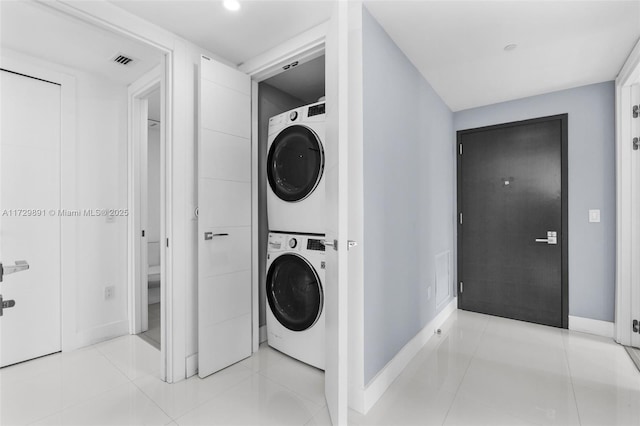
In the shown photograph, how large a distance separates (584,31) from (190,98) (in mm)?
2650

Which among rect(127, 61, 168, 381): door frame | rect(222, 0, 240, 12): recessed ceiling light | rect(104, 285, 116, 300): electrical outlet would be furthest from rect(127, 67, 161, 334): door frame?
rect(222, 0, 240, 12): recessed ceiling light

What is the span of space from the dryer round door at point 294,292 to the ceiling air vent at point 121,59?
1957 millimetres

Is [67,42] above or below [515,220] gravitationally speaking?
above

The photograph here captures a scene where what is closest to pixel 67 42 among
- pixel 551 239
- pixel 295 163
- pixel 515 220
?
pixel 295 163

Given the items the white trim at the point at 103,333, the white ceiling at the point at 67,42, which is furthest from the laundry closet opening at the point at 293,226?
the white trim at the point at 103,333

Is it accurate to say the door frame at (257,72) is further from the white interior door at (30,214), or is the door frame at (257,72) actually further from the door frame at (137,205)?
the white interior door at (30,214)

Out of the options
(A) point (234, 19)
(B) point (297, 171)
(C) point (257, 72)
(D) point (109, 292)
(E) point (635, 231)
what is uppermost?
(A) point (234, 19)

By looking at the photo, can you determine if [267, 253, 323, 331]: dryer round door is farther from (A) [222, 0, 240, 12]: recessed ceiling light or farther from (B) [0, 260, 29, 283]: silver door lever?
(A) [222, 0, 240, 12]: recessed ceiling light

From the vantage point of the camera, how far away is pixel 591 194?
8.96 ft

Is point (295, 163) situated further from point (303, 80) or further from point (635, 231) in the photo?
point (635, 231)

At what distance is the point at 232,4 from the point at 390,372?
2.41m

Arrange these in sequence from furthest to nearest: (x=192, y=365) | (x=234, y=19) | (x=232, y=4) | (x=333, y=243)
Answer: (x=192, y=365) < (x=234, y=19) < (x=232, y=4) < (x=333, y=243)

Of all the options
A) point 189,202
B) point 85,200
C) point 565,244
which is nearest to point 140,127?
point 85,200

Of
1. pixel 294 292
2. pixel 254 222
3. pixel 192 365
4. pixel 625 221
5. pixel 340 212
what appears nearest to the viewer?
pixel 340 212
